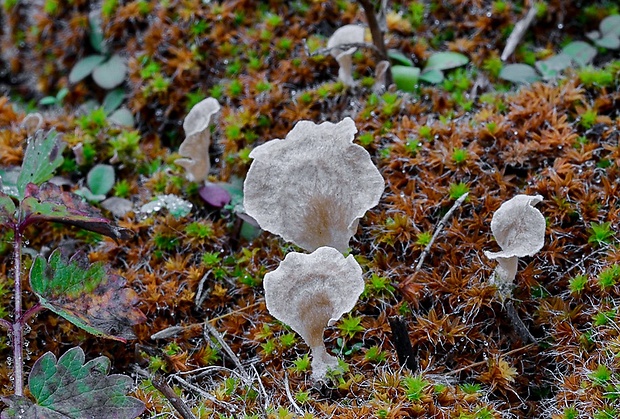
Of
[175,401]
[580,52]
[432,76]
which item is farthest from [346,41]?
[175,401]

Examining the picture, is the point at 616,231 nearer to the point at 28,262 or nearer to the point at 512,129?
the point at 512,129

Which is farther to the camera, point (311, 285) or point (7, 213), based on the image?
point (7, 213)

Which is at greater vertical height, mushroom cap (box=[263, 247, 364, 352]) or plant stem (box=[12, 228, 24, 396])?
mushroom cap (box=[263, 247, 364, 352])

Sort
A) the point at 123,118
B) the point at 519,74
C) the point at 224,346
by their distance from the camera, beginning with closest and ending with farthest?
the point at 224,346 → the point at 519,74 → the point at 123,118

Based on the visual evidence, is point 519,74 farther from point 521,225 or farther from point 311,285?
point 311,285

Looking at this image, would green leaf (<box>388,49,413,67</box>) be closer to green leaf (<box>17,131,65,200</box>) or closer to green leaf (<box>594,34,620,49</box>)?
green leaf (<box>594,34,620,49</box>)

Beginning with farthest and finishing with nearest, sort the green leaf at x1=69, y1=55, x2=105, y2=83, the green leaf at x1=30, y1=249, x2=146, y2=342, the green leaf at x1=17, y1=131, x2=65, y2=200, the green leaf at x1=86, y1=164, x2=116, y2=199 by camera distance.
Result: the green leaf at x1=69, y1=55, x2=105, y2=83
the green leaf at x1=86, y1=164, x2=116, y2=199
the green leaf at x1=17, y1=131, x2=65, y2=200
the green leaf at x1=30, y1=249, x2=146, y2=342

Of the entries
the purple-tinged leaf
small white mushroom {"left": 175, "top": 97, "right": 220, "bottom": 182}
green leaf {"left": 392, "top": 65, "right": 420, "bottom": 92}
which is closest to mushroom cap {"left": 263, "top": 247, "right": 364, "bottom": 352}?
the purple-tinged leaf
